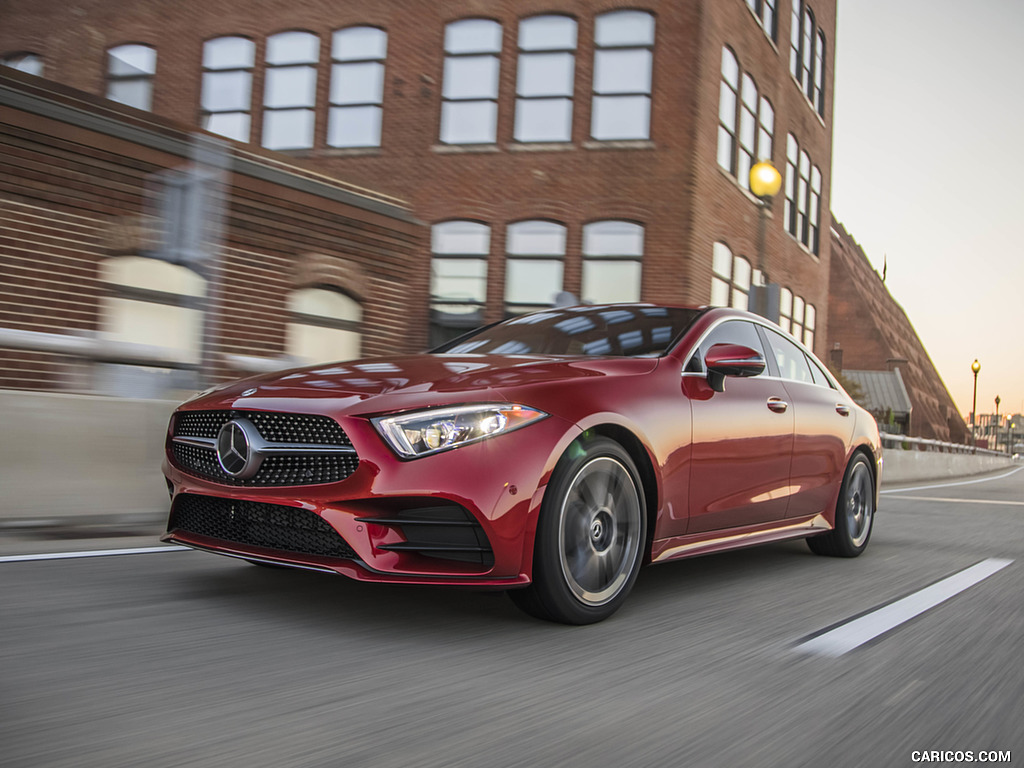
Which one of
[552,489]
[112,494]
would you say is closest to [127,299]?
[112,494]

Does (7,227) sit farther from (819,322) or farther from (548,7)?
(819,322)

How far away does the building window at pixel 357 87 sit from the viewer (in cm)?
2145

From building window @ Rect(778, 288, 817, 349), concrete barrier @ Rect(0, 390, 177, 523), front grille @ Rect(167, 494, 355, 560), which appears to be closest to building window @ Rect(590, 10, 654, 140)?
building window @ Rect(778, 288, 817, 349)

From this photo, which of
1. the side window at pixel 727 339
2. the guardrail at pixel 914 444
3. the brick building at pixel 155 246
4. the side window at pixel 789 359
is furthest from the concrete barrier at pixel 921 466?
the side window at pixel 727 339

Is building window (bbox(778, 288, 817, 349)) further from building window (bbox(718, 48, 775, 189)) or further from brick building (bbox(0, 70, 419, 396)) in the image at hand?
brick building (bbox(0, 70, 419, 396))

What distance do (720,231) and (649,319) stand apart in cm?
1696

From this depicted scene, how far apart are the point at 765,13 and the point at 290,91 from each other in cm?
1169

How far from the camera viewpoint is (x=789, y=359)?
606cm

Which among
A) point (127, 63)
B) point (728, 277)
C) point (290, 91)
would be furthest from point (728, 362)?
point (127, 63)

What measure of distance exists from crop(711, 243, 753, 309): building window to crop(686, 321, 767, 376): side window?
15.4 metres

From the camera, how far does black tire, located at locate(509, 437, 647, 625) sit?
3.77 metres

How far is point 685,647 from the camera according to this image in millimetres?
3719

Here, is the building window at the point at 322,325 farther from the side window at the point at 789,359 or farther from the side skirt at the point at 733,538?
the side skirt at the point at 733,538

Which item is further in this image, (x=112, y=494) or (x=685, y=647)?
(x=112, y=494)
